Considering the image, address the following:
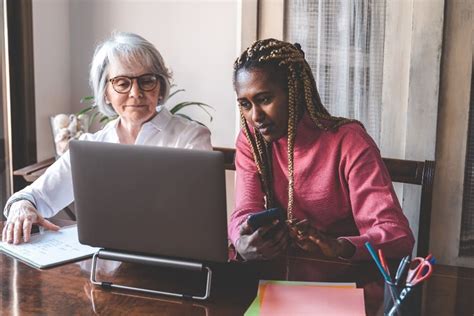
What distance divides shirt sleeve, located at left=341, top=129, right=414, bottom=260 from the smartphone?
230mm

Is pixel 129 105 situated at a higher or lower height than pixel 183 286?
higher

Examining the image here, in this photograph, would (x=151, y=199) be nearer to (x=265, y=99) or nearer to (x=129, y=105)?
(x=265, y=99)

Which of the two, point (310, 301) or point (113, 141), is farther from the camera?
point (113, 141)

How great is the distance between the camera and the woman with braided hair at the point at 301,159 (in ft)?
5.40

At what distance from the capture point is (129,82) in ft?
6.46

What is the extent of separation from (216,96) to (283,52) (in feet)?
3.74

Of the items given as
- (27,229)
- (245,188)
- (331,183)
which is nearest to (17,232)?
(27,229)

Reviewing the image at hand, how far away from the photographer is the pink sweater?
64.2 inches

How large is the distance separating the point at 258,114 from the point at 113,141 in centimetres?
59

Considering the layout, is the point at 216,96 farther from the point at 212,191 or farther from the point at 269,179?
the point at 212,191

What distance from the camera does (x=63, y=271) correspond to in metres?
1.49

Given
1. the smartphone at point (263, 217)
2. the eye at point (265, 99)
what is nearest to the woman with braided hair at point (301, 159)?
the eye at point (265, 99)

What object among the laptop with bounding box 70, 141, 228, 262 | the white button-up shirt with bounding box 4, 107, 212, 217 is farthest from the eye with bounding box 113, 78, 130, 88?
the laptop with bounding box 70, 141, 228, 262

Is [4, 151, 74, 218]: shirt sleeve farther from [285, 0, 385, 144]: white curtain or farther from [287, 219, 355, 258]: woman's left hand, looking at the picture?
[285, 0, 385, 144]: white curtain
